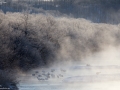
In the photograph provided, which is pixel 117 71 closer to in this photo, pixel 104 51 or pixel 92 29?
pixel 104 51

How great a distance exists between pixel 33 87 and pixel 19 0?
46530 mm

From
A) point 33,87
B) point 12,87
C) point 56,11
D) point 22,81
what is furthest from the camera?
point 56,11

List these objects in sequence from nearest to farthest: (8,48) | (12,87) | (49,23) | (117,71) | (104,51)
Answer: (12,87), (8,48), (117,71), (49,23), (104,51)

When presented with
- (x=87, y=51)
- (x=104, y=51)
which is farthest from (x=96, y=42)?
(x=87, y=51)

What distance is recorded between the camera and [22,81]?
22531 millimetres

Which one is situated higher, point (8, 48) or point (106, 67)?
point (8, 48)

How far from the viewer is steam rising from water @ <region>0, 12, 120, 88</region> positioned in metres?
27.0

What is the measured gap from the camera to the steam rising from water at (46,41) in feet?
88.5

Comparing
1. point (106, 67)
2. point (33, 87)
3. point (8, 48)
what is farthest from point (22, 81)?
point (106, 67)

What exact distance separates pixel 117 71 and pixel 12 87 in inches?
469

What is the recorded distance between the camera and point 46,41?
33.2m

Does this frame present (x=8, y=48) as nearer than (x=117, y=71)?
Yes

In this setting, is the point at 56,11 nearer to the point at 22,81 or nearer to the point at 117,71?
the point at 117,71

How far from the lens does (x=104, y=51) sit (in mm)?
44656
